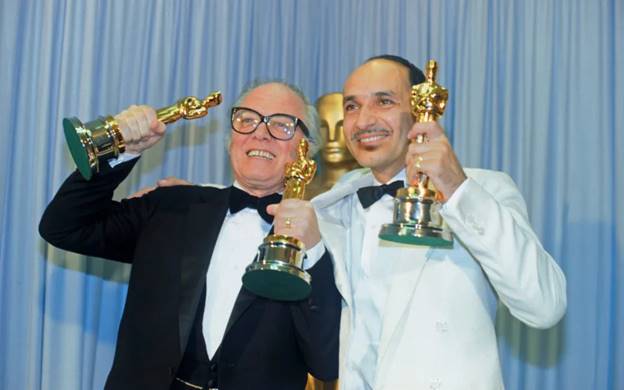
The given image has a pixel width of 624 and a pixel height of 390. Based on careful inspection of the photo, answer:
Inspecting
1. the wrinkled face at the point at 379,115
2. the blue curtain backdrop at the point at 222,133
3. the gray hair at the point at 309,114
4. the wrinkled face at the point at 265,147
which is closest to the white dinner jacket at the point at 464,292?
the wrinkled face at the point at 379,115

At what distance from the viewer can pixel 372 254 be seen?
88.4 inches

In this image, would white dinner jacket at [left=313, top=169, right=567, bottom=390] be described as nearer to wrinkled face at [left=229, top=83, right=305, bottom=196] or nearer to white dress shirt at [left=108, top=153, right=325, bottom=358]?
white dress shirt at [left=108, top=153, right=325, bottom=358]

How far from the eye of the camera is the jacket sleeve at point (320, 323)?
213cm

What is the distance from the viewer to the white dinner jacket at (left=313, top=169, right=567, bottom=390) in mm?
1759

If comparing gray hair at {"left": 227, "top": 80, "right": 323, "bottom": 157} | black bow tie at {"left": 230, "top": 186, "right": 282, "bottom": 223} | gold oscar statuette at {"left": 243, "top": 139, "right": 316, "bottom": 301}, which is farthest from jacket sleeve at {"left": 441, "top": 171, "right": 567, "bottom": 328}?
gray hair at {"left": 227, "top": 80, "right": 323, "bottom": 157}

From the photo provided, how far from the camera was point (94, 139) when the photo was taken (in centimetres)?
204

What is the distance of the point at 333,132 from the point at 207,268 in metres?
0.88

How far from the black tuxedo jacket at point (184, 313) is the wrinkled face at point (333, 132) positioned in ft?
2.18

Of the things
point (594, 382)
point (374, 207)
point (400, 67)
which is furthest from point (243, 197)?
point (594, 382)

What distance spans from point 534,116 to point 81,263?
1.89m

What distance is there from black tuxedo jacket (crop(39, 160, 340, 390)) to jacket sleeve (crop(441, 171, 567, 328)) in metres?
0.55

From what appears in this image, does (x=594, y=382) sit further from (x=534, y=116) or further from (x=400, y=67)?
(x=400, y=67)

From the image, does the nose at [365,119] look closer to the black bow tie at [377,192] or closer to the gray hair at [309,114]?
the black bow tie at [377,192]

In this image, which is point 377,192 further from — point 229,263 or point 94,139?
point 94,139
